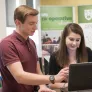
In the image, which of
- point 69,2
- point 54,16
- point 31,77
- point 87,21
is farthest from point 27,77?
point 69,2

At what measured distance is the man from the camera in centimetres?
145

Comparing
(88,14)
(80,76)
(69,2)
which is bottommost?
(80,76)

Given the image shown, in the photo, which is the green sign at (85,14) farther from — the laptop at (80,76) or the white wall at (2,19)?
the laptop at (80,76)

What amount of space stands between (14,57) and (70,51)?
38.0 inches

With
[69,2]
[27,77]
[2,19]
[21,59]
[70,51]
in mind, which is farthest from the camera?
[69,2]

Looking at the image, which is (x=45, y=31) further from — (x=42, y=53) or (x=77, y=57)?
(x=77, y=57)

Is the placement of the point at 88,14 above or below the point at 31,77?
above

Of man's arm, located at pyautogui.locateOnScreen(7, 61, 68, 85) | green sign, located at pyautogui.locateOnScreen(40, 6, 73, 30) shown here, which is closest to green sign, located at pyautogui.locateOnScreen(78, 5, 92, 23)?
green sign, located at pyautogui.locateOnScreen(40, 6, 73, 30)

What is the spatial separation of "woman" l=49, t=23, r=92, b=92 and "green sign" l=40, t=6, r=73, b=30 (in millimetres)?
1266

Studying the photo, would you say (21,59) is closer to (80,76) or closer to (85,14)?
(80,76)

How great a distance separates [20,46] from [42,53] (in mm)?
1883

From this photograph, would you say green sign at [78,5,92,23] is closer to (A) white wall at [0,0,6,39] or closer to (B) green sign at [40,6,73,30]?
(B) green sign at [40,6,73,30]

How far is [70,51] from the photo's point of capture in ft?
7.68

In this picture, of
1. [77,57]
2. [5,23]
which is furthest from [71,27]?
[5,23]
